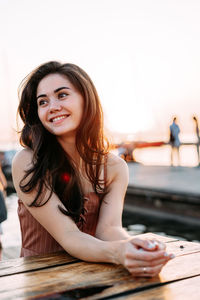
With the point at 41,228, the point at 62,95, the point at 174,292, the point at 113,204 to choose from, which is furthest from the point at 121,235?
the point at 62,95

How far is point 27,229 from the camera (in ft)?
6.44

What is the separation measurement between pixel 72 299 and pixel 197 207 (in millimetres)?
6394

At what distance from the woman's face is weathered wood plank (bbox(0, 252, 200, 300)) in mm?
745

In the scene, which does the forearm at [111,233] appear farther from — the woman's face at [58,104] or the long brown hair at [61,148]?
the woman's face at [58,104]

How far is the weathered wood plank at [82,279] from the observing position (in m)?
1.20

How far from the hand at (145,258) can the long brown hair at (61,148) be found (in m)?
0.48

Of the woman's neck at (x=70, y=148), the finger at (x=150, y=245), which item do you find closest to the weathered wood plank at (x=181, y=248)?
the finger at (x=150, y=245)

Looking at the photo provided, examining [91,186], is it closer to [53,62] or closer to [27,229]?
[27,229]

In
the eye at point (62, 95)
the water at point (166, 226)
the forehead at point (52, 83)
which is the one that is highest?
the forehead at point (52, 83)

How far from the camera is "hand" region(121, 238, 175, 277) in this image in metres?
1.31

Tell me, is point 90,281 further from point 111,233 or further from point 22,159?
point 22,159

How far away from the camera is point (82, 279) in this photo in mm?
1298

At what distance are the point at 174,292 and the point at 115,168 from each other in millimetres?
962

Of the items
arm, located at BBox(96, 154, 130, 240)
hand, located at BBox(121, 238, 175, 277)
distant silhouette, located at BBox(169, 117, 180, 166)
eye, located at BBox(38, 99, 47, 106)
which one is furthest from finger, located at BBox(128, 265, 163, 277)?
distant silhouette, located at BBox(169, 117, 180, 166)
